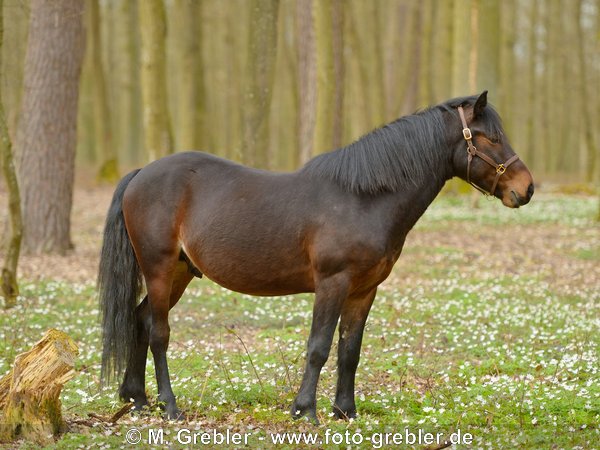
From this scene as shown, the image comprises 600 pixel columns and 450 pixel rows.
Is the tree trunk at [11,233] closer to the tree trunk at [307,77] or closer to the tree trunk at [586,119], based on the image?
the tree trunk at [307,77]

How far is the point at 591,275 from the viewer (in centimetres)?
1345

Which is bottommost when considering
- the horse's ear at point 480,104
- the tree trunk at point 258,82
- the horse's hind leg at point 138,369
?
the horse's hind leg at point 138,369

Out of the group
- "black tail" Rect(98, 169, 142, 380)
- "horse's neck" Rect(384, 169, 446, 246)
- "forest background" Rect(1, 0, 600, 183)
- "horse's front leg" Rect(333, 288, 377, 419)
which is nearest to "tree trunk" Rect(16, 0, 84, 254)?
"forest background" Rect(1, 0, 600, 183)

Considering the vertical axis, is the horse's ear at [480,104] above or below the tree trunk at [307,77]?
below

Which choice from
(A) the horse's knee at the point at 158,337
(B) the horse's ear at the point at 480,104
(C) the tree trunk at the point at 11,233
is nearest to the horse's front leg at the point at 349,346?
(A) the horse's knee at the point at 158,337

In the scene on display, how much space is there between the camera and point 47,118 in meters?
14.2

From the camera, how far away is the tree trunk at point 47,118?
14.1 meters

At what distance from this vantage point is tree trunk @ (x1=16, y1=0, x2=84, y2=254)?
14.1m

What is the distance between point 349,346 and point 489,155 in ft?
6.45

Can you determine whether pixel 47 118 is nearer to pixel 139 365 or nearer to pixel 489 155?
pixel 139 365

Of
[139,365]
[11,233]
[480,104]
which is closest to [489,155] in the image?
[480,104]

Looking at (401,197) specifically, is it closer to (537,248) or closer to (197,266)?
(197,266)

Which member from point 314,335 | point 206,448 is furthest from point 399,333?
point 206,448

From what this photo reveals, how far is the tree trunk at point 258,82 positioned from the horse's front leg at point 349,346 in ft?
29.9
